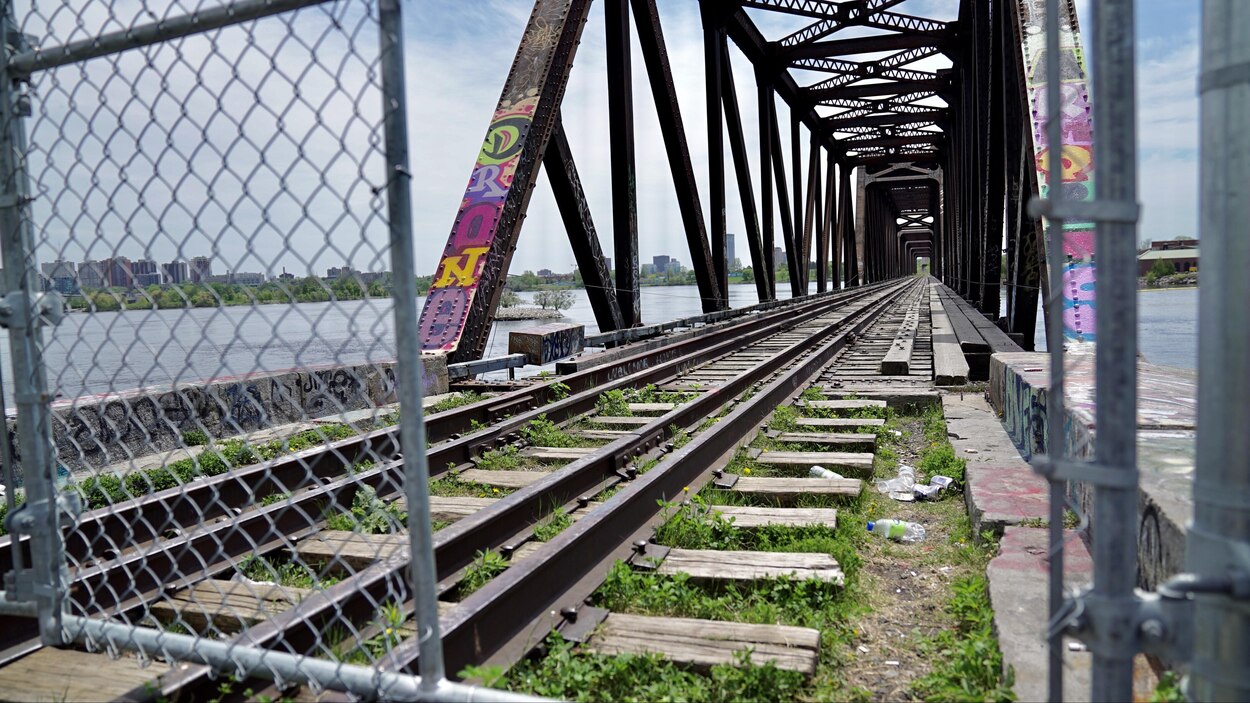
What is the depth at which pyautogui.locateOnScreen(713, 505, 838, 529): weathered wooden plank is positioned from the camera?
141 inches

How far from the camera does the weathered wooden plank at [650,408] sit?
266 inches

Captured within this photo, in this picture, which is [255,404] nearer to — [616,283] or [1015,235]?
[616,283]

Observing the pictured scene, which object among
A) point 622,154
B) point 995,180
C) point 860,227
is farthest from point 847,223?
point 622,154

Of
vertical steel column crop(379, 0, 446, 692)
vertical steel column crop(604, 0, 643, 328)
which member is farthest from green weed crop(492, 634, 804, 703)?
vertical steel column crop(604, 0, 643, 328)

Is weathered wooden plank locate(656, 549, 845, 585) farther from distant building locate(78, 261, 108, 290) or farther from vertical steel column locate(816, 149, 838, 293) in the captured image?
vertical steel column locate(816, 149, 838, 293)

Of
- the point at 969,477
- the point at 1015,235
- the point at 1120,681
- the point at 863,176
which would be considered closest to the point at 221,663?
the point at 1120,681

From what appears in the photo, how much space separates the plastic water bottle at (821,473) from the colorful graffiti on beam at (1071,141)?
178 centimetres

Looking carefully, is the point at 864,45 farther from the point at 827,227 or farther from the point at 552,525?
the point at 552,525

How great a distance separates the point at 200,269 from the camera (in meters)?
2.28

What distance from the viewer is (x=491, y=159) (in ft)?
28.2

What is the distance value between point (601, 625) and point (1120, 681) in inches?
60.5

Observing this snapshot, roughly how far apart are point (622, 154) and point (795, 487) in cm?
816

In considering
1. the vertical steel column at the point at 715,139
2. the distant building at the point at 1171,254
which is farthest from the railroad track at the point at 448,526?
the vertical steel column at the point at 715,139

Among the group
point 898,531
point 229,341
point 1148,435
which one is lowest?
point 898,531
